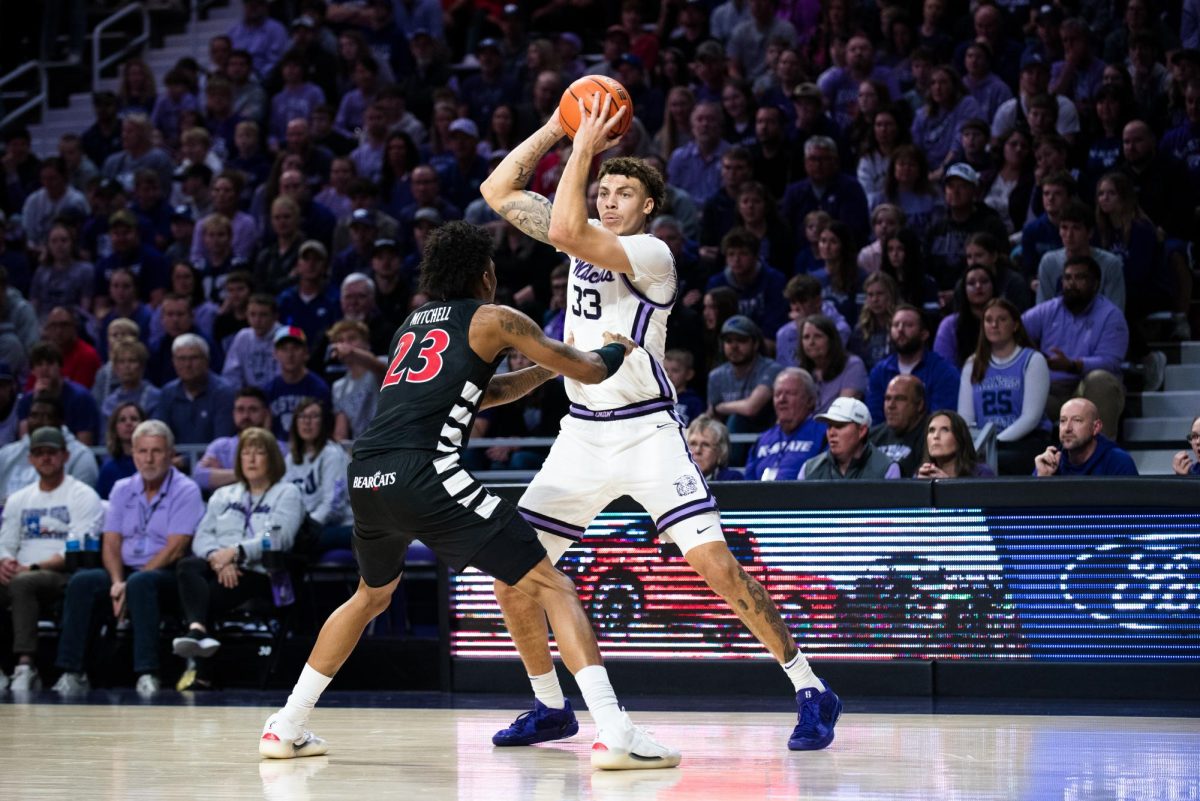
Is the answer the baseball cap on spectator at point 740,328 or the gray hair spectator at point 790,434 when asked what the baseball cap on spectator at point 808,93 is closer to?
the baseball cap on spectator at point 740,328

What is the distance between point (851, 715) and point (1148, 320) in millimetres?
4826

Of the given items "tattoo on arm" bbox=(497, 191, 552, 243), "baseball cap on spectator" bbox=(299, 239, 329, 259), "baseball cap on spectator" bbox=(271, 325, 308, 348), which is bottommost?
"baseball cap on spectator" bbox=(271, 325, 308, 348)

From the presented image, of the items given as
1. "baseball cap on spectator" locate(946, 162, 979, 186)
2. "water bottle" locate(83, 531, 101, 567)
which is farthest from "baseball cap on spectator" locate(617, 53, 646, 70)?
"water bottle" locate(83, 531, 101, 567)

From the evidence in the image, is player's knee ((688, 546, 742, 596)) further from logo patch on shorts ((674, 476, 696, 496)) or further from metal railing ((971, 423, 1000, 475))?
metal railing ((971, 423, 1000, 475))

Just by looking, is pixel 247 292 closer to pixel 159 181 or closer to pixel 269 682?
pixel 159 181

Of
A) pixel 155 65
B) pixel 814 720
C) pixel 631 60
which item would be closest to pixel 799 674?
pixel 814 720

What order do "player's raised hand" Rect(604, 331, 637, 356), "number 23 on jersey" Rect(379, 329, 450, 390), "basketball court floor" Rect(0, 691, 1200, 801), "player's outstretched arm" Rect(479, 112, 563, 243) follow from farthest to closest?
1. "player's outstretched arm" Rect(479, 112, 563, 243)
2. "player's raised hand" Rect(604, 331, 637, 356)
3. "number 23 on jersey" Rect(379, 329, 450, 390)
4. "basketball court floor" Rect(0, 691, 1200, 801)

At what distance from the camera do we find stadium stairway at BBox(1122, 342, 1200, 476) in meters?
10.7

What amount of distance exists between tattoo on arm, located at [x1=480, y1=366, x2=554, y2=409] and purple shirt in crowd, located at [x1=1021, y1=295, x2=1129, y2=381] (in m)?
4.97

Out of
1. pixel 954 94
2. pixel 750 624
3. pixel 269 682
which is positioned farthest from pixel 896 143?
pixel 750 624

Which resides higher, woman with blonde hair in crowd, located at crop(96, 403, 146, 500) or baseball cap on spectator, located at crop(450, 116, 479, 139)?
baseball cap on spectator, located at crop(450, 116, 479, 139)

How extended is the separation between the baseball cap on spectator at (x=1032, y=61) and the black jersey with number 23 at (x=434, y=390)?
25.6ft

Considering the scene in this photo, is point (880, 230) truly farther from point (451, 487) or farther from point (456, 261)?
point (451, 487)

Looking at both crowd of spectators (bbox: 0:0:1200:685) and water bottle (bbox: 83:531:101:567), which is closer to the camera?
crowd of spectators (bbox: 0:0:1200:685)
